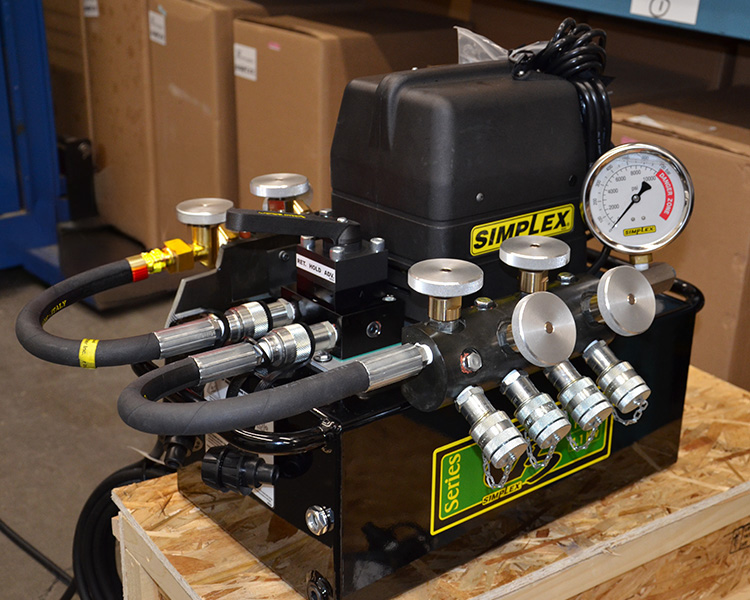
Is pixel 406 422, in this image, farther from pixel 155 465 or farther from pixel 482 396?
pixel 155 465

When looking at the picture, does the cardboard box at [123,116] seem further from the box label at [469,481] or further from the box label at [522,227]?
the box label at [469,481]

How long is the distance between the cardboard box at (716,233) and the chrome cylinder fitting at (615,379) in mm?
473

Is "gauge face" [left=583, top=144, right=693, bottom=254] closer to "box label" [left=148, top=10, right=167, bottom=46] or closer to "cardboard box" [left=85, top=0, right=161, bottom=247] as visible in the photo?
"box label" [left=148, top=10, right=167, bottom=46]

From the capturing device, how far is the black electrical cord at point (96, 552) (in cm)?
109

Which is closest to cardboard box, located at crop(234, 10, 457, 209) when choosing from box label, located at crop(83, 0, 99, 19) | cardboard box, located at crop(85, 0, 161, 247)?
cardboard box, located at crop(85, 0, 161, 247)

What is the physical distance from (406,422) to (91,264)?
6.40ft

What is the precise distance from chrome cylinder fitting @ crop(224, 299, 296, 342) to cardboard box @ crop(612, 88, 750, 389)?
2.24 feet

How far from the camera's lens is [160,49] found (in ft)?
7.11

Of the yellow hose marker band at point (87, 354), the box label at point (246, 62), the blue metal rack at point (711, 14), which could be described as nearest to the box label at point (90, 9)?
the box label at point (246, 62)

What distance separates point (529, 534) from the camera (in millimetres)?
882

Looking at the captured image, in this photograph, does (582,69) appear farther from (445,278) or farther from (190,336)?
(190,336)

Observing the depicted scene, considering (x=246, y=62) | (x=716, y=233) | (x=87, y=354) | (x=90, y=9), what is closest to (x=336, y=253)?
(x=87, y=354)

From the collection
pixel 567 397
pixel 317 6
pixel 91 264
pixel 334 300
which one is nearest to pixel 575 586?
pixel 567 397

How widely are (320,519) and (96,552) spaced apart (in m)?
0.51
